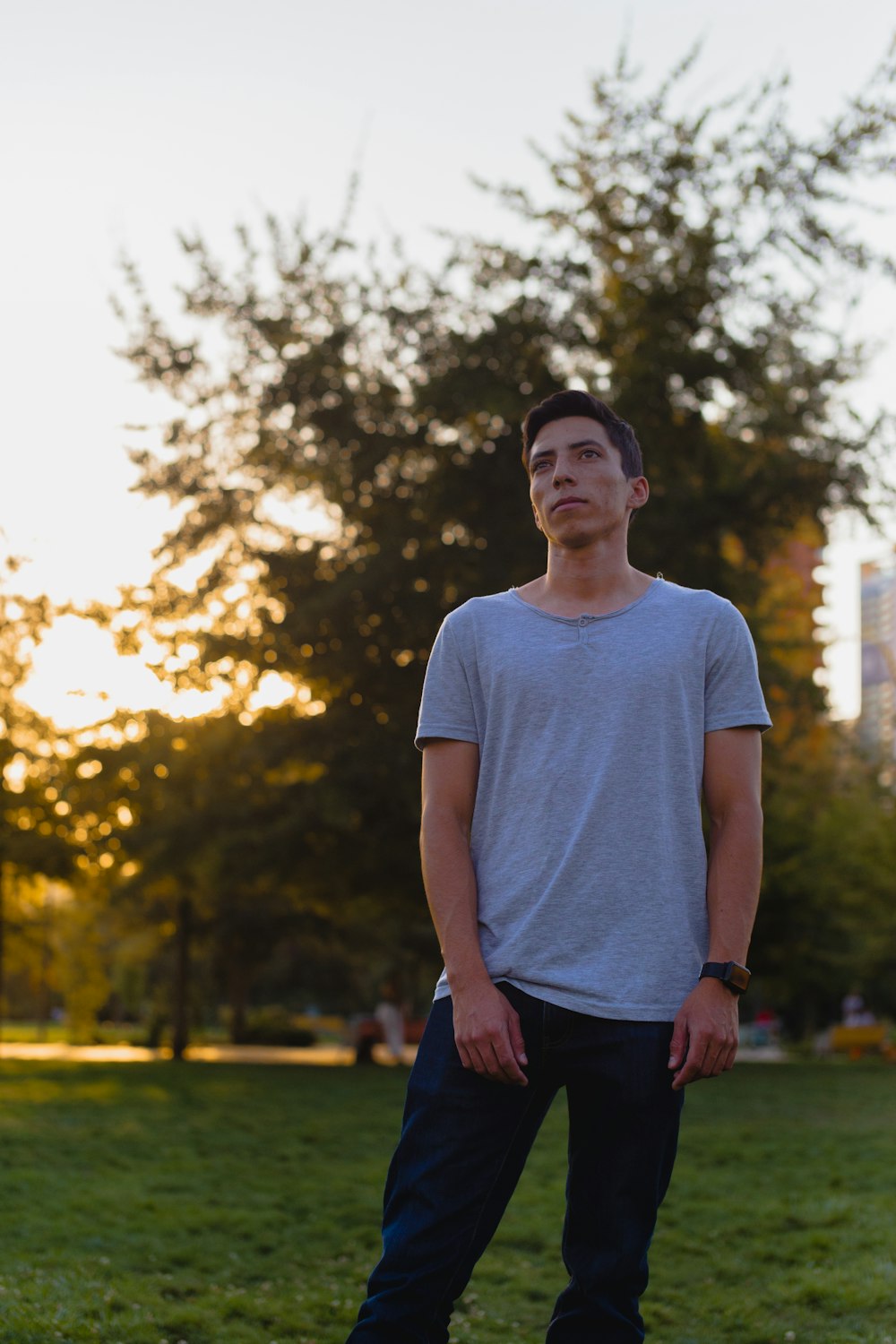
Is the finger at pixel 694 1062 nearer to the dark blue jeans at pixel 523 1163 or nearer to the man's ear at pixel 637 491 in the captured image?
the dark blue jeans at pixel 523 1163

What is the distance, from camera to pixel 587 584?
2.87 metres

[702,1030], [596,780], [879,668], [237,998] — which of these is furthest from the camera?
[879,668]

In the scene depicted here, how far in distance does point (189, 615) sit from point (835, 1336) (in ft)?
38.1

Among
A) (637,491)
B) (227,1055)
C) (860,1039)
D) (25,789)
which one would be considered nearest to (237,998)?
(227,1055)

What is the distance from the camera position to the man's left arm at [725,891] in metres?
2.54

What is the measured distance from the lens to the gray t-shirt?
2594 mm

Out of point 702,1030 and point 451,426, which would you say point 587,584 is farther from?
point 451,426

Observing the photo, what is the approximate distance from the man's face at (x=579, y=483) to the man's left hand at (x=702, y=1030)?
2.97 ft

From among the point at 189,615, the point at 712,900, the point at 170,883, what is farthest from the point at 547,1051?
the point at 170,883

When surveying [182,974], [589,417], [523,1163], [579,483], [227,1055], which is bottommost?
[227,1055]

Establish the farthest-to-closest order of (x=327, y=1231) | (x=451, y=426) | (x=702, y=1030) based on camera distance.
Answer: (x=451, y=426), (x=327, y=1231), (x=702, y=1030)

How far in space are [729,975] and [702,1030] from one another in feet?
0.35

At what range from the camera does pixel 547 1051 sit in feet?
8.48

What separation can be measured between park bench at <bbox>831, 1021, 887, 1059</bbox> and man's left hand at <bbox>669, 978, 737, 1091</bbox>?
1282 inches
